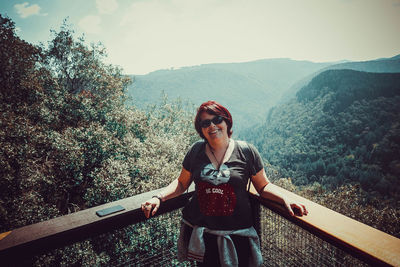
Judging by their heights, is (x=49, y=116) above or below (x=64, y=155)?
above

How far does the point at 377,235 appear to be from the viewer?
1091mm

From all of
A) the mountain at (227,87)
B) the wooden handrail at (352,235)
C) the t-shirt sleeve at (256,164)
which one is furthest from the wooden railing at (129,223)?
the mountain at (227,87)

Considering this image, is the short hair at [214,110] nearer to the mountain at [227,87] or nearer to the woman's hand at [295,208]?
the woman's hand at [295,208]

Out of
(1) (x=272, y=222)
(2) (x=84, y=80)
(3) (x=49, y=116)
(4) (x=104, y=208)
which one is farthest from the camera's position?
(2) (x=84, y=80)

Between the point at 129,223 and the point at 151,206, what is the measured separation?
0.20 metres

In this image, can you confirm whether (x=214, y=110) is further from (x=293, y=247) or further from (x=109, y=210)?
(x=293, y=247)

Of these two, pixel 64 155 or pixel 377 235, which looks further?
pixel 64 155

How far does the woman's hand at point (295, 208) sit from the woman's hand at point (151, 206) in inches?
37.5

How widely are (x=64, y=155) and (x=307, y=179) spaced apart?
175 feet

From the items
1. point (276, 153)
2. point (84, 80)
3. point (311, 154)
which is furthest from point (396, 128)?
point (84, 80)

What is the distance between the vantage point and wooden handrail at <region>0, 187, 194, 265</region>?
1139 millimetres

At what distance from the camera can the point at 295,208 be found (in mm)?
1406

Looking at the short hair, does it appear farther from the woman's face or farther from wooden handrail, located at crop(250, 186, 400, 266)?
wooden handrail, located at crop(250, 186, 400, 266)

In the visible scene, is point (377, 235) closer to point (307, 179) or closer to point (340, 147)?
point (307, 179)
